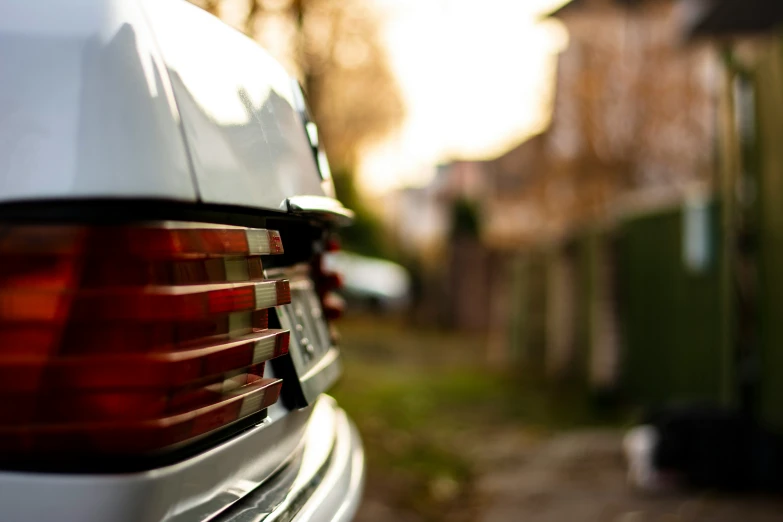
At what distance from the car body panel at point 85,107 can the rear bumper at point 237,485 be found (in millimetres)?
468

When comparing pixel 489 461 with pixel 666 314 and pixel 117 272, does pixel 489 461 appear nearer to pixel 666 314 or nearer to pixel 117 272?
pixel 666 314

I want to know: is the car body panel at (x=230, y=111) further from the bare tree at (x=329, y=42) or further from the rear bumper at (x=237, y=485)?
the bare tree at (x=329, y=42)

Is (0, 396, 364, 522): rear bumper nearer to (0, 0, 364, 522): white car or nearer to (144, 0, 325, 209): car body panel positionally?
(0, 0, 364, 522): white car

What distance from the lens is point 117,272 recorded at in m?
1.46

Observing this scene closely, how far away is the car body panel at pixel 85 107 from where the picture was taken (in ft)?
4.68

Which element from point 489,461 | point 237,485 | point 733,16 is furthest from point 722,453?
point 733,16

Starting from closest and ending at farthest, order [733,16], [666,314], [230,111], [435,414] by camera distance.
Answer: [230,111]
[666,314]
[435,414]
[733,16]

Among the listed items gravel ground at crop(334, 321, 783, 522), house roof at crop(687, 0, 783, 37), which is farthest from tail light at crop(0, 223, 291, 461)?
house roof at crop(687, 0, 783, 37)

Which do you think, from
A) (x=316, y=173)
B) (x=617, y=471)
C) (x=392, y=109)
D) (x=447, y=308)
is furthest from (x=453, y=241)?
(x=316, y=173)

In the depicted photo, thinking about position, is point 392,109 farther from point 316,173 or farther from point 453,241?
point 316,173

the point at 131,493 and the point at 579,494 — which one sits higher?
the point at 131,493

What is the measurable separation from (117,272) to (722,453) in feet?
15.0

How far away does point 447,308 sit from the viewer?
2181 cm

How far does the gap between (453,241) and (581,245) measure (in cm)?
1165
